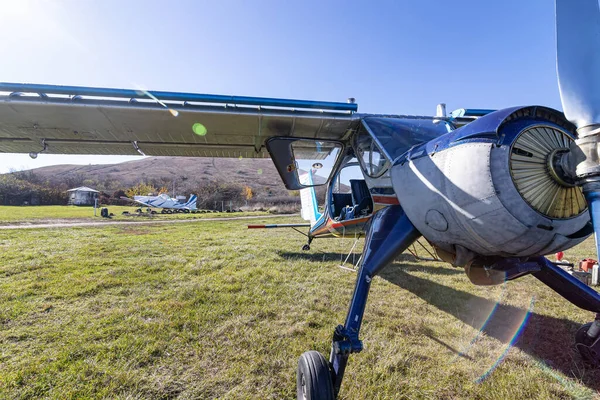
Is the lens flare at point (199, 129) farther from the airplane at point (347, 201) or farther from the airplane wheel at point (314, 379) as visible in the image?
the airplane wheel at point (314, 379)

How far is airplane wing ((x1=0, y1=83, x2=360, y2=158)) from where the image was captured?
303 cm

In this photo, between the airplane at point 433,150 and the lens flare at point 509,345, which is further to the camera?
the lens flare at point 509,345

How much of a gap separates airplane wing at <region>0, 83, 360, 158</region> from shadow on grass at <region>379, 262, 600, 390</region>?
3.12 m

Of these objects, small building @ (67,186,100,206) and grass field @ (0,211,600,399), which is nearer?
grass field @ (0,211,600,399)

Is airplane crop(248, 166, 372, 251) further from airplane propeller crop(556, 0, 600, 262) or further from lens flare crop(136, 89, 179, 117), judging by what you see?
airplane propeller crop(556, 0, 600, 262)

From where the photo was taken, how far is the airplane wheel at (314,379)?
180 cm

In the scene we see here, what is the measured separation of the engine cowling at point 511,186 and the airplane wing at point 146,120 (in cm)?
199

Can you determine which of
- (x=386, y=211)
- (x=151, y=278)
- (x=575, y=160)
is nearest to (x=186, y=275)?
(x=151, y=278)

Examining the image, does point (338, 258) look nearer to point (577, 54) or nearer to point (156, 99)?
point (156, 99)

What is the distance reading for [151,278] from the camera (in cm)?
515

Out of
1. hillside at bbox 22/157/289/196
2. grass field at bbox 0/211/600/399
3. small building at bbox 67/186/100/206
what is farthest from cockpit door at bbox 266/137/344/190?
hillside at bbox 22/157/289/196

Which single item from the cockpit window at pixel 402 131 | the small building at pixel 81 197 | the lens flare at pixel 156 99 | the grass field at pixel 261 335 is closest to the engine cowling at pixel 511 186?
the cockpit window at pixel 402 131

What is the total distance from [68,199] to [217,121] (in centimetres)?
6590

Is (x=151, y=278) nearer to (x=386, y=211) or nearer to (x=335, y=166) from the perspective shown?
(x=335, y=166)
